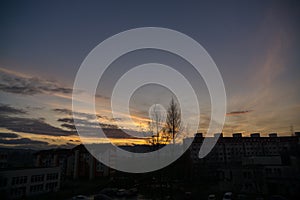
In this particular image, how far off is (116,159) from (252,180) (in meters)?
40.3

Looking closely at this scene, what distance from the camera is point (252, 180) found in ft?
85.5

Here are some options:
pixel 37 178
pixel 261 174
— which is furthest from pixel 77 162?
pixel 261 174

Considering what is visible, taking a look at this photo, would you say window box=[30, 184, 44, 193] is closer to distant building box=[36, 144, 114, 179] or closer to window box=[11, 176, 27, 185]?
window box=[11, 176, 27, 185]

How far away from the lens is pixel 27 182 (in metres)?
28.2

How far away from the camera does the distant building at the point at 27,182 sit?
25.0 meters

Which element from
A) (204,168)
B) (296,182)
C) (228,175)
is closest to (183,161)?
(204,168)

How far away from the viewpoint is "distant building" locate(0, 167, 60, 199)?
81.9 ft

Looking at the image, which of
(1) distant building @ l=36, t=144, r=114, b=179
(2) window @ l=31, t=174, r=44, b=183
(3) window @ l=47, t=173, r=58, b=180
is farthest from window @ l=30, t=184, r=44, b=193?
(1) distant building @ l=36, t=144, r=114, b=179

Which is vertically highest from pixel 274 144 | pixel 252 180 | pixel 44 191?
pixel 274 144

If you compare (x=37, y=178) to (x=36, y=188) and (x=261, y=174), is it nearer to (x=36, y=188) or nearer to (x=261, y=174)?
(x=36, y=188)

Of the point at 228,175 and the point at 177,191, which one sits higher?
the point at 228,175

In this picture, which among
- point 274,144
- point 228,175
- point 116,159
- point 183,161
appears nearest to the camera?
point 228,175

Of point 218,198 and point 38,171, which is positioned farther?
point 38,171

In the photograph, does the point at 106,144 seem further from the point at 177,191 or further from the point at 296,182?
the point at 296,182
